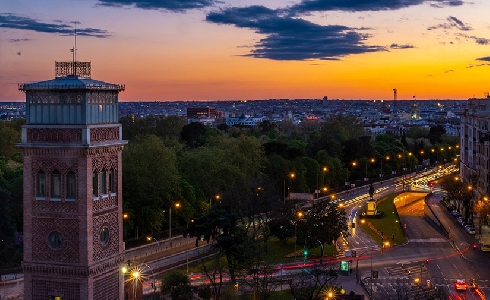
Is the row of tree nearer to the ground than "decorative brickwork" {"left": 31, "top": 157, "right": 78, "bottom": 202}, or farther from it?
nearer to the ground

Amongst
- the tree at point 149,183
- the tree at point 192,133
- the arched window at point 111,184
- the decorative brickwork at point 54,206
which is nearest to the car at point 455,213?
the tree at point 149,183

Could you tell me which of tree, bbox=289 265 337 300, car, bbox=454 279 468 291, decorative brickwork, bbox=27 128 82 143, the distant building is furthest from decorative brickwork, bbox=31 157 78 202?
the distant building

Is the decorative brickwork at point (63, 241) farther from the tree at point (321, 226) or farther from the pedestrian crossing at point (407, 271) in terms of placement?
the tree at point (321, 226)

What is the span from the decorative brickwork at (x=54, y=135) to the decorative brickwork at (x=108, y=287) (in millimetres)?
6084

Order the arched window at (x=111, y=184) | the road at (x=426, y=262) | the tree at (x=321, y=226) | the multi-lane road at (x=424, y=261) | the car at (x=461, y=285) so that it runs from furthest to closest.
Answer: the tree at (x=321, y=226)
the road at (x=426, y=262)
the multi-lane road at (x=424, y=261)
the car at (x=461, y=285)
the arched window at (x=111, y=184)

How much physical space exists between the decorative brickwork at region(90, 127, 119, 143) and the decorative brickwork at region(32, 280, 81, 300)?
6180 millimetres

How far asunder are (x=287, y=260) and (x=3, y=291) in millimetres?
24877

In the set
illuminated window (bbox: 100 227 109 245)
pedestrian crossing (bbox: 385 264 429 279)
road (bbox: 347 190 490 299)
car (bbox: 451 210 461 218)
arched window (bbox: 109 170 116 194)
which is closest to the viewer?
illuminated window (bbox: 100 227 109 245)

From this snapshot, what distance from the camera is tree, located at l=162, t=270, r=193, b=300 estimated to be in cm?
4300

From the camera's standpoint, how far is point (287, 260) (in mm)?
63031

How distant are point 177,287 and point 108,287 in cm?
1217

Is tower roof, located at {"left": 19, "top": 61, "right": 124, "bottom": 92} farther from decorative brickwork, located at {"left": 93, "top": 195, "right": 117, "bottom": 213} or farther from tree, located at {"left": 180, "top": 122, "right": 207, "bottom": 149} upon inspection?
tree, located at {"left": 180, "top": 122, "right": 207, "bottom": 149}

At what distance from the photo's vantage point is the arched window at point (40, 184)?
3092cm

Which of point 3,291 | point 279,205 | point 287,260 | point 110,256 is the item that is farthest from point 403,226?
point 110,256
